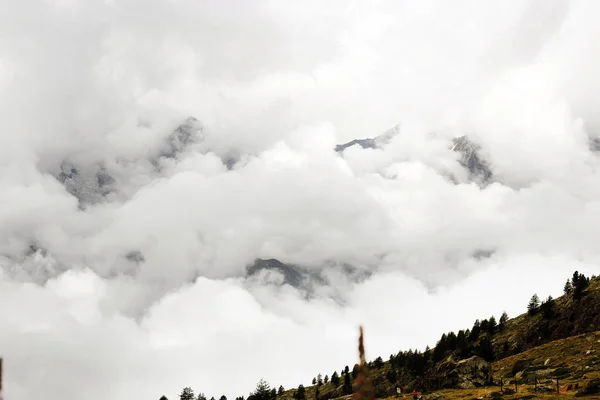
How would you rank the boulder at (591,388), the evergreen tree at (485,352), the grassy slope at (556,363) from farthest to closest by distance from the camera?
1. the evergreen tree at (485,352)
2. the grassy slope at (556,363)
3. the boulder at (591,388)

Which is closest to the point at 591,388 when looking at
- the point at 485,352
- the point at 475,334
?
the point at 485,352

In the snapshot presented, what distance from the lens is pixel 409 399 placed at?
3494 inches

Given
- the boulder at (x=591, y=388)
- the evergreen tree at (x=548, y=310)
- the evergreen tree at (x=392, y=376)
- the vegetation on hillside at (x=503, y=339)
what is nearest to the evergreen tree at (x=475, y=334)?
the vegetation on hillside at (x=503, y=339)

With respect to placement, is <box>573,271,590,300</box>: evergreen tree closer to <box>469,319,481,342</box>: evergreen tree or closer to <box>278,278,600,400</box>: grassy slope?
<box>278,278,600,400</box>: grassy slope

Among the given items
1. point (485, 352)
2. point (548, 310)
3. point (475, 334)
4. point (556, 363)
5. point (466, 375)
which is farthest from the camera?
point (475, 334)

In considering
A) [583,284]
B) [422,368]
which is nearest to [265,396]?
[422,368]

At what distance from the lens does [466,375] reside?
301ft

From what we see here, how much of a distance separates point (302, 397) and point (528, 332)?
268 feet

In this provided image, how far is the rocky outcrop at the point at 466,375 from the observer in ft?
296

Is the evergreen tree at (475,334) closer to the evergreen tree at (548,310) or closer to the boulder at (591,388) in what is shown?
the evergreen tree at (548,310)

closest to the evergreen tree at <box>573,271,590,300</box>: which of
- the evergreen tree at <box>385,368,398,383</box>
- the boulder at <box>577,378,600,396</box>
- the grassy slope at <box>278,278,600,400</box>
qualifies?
the grassy slope at <box>278,278,600,400</box>

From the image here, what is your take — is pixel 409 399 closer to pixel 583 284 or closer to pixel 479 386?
pixel 479 386

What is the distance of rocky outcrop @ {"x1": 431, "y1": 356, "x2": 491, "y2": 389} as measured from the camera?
296 ft

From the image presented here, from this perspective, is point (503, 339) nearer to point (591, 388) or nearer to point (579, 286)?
point (579, 286)
